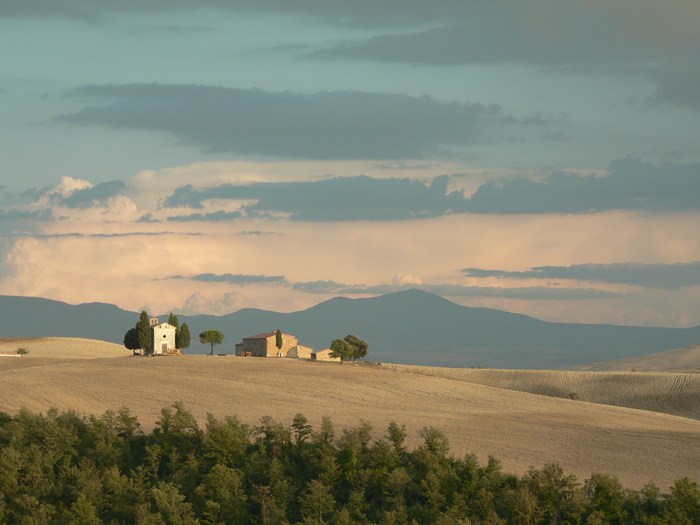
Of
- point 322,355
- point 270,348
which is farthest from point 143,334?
point 322,355

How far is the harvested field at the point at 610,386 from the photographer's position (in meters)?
90.4

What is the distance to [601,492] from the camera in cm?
3962

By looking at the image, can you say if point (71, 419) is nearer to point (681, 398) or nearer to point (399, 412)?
point (399, 412)

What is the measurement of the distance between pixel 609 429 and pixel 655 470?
14394mm

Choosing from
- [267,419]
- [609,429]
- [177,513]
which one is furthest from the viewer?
[609,429]

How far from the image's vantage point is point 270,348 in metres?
114

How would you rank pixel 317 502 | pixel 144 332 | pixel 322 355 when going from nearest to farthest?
pixel 317 502 < pixel 144 332 < pixel 322 355

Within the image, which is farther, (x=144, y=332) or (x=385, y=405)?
(x=144, y=332)

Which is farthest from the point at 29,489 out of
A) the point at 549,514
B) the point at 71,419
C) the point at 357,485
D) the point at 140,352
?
the point at 140,352

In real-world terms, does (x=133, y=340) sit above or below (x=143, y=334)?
below

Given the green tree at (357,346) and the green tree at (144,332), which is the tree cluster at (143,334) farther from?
the green tree at (357,346)

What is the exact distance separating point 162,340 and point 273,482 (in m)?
68.1

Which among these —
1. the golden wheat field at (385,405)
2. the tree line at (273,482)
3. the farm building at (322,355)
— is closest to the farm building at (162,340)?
the golden wheat field at (385,405)

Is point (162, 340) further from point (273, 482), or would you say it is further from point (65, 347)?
point (273, 482)
